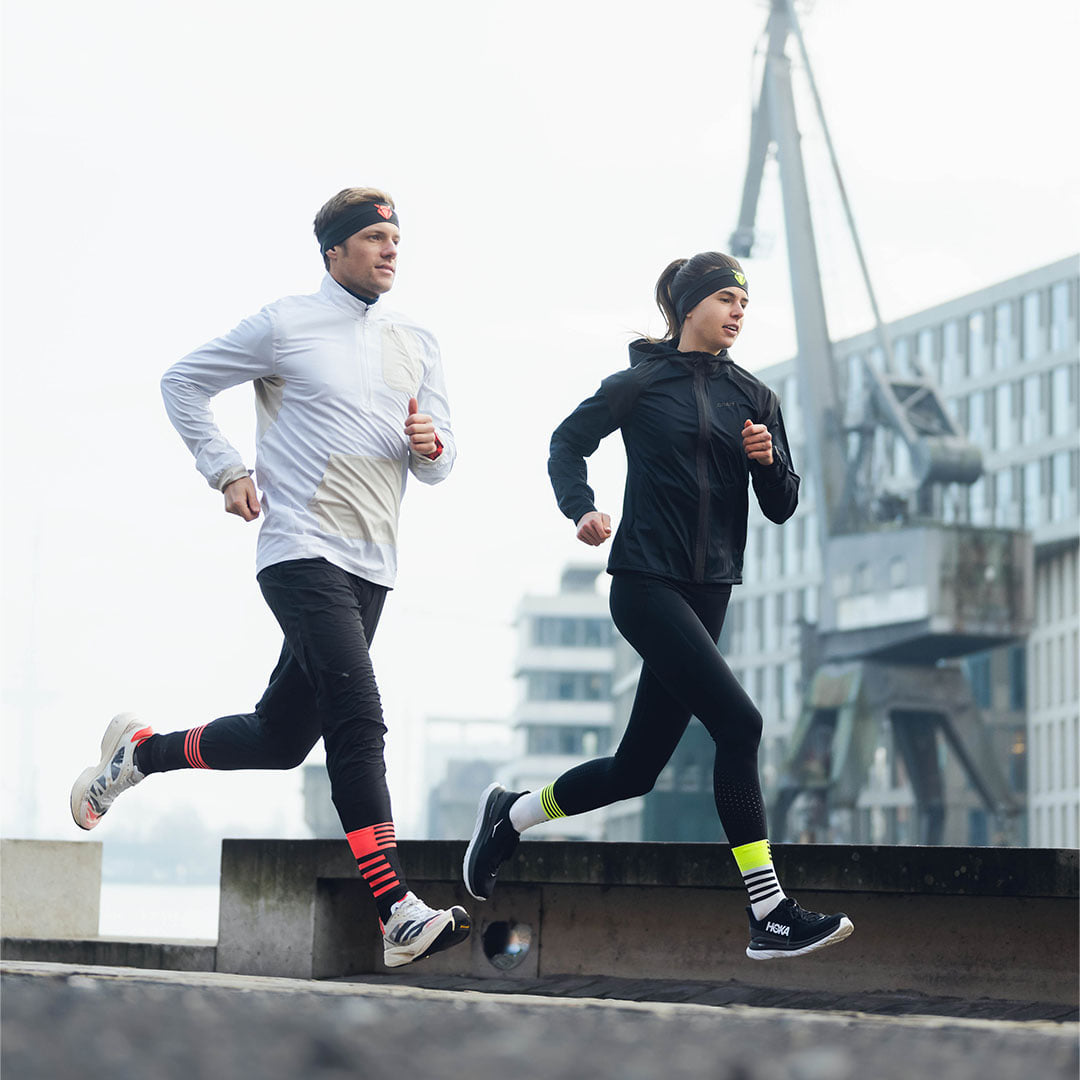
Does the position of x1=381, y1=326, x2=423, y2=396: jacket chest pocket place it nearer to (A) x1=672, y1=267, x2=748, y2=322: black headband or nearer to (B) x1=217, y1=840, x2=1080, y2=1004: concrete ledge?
(A) x1=672, y1=267, x2=748, y2=322: black headband

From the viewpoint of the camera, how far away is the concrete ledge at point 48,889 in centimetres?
759

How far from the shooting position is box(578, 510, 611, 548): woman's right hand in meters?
4.82

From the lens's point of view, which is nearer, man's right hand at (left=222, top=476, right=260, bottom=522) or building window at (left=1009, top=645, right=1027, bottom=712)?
man's right hand at (left=222, top=476, right=260, bottom=522)

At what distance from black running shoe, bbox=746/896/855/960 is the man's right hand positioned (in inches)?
65.5

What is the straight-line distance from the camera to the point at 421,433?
16.3 ft

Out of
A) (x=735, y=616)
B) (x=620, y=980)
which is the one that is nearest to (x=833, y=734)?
(x=735, y=616)

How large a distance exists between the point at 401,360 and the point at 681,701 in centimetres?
125

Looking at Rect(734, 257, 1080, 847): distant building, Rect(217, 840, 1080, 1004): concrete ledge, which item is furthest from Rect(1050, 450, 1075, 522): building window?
Rect(217, 840, 1080, 1004): concrete ledge

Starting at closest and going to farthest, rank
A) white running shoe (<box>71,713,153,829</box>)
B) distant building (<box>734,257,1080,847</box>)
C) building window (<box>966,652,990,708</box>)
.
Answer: white running shoe (<box>71,713,153,829</box>) < distant building (<box>734,257,1080,847</box>) < building window (<box>966,652,990,708</box>)

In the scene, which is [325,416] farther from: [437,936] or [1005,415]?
[1005,415]

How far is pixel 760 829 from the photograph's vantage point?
4.68 metres

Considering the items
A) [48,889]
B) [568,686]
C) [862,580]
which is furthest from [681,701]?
[568,686]

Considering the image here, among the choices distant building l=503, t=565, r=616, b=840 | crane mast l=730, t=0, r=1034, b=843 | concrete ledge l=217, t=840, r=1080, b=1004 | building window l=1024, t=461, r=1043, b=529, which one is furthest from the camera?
distant building l=503, t=565, r=616, b=840

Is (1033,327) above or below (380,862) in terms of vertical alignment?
above
